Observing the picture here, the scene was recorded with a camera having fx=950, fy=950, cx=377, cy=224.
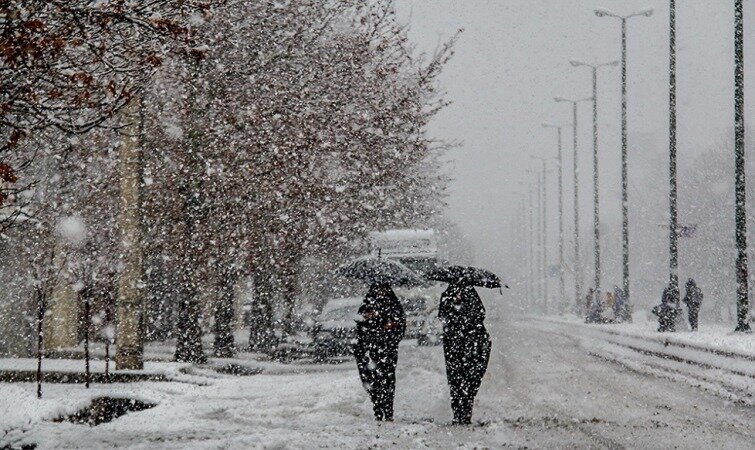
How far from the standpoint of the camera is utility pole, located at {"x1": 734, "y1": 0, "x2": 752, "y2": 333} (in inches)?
963

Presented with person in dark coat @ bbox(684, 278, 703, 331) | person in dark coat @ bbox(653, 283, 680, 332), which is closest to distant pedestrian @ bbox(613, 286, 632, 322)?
person in dark coat @ bbox(653, 283, 680, 332)

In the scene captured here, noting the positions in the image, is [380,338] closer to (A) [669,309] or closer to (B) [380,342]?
(B) [380,342]

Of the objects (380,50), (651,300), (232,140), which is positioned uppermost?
(380,50)

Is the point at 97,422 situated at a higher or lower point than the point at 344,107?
lower

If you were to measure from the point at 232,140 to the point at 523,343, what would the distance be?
11194mm

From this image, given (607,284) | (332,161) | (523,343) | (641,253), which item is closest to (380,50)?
(332,161)

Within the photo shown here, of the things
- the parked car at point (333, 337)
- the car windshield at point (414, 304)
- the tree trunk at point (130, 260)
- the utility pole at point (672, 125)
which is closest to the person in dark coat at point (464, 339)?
the tree trunk at point (130, 260)

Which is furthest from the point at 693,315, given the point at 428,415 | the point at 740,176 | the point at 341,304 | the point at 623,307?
the point at 428,415

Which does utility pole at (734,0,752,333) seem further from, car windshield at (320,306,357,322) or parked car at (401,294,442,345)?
car windshield at (320,306,357,322)

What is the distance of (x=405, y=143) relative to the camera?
26.3 metres

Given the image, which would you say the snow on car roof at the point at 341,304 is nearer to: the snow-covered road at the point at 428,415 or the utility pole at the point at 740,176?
the snow-covered road at the point at 428,415

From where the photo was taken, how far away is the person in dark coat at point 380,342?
11.4 m

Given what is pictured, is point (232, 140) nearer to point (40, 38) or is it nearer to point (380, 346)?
point (380, 346)

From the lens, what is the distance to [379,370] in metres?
11.5
